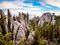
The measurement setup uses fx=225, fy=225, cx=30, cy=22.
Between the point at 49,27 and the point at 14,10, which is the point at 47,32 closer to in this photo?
the point at 49,27

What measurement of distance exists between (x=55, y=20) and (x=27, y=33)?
73 centimetres

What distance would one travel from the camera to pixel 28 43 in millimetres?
5094

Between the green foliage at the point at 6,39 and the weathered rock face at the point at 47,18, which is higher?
the weathered rock face at the point at 47,18

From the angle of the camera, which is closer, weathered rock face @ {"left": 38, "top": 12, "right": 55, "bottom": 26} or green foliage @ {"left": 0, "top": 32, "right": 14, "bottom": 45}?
green foliage @ {"left": 0, "top": 32, "right": 14, "bottom": 45}

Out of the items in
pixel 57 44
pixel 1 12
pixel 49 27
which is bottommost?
pixel 57 44

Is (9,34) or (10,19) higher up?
(10,19)

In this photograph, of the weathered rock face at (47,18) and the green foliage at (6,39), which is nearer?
the green foliage at (6,39)

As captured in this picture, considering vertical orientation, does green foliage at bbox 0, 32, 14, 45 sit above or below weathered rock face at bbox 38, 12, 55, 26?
below

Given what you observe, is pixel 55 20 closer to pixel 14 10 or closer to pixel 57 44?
pixel 57 44

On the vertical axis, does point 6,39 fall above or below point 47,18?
below

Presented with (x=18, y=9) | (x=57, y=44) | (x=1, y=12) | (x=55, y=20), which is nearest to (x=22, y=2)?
(x=18, y=9)

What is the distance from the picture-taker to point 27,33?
5160 millimetres

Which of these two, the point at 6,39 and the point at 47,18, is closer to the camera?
the point at 6,39

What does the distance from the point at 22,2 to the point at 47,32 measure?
90 cm
